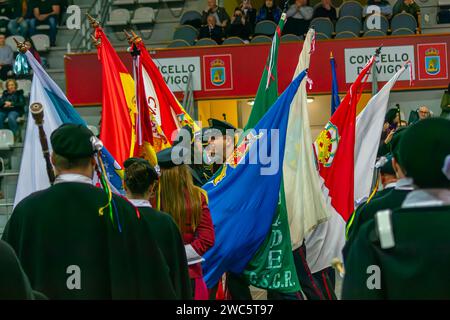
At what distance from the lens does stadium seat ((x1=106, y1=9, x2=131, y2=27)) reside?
62.4 feet

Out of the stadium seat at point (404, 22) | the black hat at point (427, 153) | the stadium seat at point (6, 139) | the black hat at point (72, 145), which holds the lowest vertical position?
the black hat at point (427, 153)

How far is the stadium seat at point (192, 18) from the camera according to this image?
1853 cm

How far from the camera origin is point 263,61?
1678 centimetres

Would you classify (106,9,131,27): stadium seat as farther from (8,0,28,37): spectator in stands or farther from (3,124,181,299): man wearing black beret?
(3,124,181,299): man wearing black beret

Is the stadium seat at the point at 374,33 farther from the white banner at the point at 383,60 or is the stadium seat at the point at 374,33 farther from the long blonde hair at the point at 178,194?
the long blonde hair at the point at 178,194

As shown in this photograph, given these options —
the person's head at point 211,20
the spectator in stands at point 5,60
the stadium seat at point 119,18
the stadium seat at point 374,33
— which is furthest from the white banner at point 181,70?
the spectator in stands at point 5,60

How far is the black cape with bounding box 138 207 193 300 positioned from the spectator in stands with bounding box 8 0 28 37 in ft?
49.0

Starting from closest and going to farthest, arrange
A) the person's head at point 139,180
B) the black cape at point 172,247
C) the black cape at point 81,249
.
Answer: the black cape at point 81,249
the black cape at point 172,247
the person's head at point 139,180

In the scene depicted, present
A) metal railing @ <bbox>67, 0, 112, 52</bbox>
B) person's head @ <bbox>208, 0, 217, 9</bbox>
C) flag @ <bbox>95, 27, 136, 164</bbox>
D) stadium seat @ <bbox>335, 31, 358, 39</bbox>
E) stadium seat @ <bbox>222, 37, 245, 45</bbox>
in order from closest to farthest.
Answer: flag @ <bbox>95, 27, 136, 164</bbox> < stadium seat @ <bbox>335, 31, 358, 39</bbox> < stadium seat @ <bbox>222, 37, 245, 45</bbox> < person's head @ <bbox>208, 0, 217, 9</bbox> < metal railing @ <bbox>67, 0, 112, 52</bbox>

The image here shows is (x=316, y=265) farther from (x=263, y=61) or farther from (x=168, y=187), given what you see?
(x=263, y=61)

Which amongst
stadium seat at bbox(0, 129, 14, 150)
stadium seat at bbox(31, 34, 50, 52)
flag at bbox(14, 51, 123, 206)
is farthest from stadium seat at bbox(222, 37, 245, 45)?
flag at bbox(14, 51, 123, 206)

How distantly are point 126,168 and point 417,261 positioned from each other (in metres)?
2.58

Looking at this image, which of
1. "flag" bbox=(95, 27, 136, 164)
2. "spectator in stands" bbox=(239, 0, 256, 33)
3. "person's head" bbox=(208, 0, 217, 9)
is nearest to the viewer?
"flag" bbox=(95, 27, 136, 164)

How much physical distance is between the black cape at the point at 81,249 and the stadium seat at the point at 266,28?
13305 millimetres
